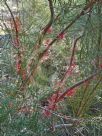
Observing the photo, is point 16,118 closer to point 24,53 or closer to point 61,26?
point 24,53

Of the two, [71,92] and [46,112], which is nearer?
[46,112]

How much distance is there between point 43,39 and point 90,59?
0.75 ft

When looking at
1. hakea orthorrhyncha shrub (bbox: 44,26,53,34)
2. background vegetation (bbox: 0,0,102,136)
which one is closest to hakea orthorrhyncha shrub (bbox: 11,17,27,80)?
background vegetation (bbox: 0,0,102,136)

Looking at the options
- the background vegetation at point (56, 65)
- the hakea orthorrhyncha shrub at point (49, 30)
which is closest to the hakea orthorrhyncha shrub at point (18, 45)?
the background vegetation at point (56, 65)

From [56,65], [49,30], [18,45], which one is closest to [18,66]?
[18,45]

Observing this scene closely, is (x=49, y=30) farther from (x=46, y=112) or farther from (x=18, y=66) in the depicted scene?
(x=46, y=112)

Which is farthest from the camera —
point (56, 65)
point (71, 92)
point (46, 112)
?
point (56, 65)

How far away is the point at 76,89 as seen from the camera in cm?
199

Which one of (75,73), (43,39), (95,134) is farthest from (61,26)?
(95,134)

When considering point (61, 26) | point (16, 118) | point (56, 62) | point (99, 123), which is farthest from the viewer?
point (56, 62)

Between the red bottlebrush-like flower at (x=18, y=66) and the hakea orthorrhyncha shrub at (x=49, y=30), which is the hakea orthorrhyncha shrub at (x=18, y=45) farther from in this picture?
the hakea orthorrhyncha shrub at (x=49, y=30)

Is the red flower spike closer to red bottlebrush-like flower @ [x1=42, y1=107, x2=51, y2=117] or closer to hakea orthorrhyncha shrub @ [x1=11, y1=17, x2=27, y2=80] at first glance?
hakea orthorrhyncha shrub @ [x1=11, y1=17, x2=27, y2=80]

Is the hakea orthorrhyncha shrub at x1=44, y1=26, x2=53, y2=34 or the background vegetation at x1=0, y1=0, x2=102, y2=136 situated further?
the hakea orthorrhyncha shrub at x1=44, y1=26, x2=53, y2=34

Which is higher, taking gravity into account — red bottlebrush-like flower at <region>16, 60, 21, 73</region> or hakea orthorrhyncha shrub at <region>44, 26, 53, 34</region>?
hakea orthorrhyncha shrub at <region>44, 26, 53, 34</region>
